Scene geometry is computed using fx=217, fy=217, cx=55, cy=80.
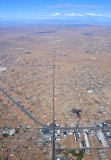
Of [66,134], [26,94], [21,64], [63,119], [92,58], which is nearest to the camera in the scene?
[66,134]

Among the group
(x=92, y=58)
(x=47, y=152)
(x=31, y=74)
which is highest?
(x=92, y=58)

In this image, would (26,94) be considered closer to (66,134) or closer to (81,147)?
(66,134)

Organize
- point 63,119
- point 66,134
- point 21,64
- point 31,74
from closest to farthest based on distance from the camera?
point 66,134, point 63,119, point 31,74, point 21,64

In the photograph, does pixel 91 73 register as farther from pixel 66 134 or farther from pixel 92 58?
pixel 66 134

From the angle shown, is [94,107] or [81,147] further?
[94,107]

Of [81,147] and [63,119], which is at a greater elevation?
[63,119]

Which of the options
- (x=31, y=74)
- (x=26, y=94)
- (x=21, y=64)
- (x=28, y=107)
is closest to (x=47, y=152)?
(x=28, y=107)

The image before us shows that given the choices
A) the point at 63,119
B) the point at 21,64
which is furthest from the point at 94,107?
the point at 21,64

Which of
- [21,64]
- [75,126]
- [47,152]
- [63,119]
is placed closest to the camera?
[47,152]

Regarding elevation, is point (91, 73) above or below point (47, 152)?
above
